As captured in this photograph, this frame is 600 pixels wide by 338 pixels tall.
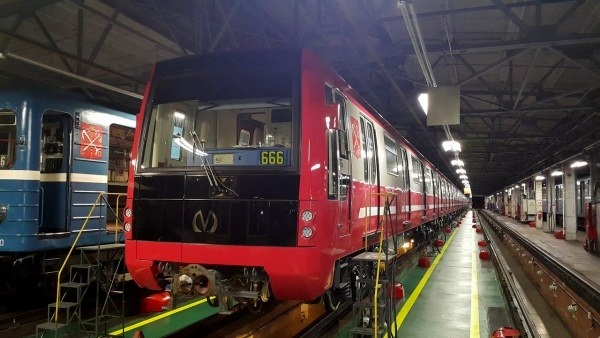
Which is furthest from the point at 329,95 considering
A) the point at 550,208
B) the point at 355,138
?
the point at 550,208

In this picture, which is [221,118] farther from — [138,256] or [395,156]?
[395,156]

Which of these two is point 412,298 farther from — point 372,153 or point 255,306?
point 255,306

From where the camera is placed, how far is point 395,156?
917 cm

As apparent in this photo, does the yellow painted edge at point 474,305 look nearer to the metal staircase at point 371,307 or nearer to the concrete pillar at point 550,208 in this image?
the metal staircase at point 371,307

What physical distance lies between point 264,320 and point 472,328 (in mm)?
3043

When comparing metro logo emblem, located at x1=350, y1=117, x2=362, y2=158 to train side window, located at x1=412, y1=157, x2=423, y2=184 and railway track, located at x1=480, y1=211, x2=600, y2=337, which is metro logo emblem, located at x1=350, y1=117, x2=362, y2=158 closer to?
railway track, located at x1=480, y1=211, x2=600, y2=337

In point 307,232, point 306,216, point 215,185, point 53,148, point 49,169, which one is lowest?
point 307,232

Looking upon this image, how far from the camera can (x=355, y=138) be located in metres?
5.98

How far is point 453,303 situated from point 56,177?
704 cm

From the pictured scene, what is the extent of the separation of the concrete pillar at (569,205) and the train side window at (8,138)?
20358mm

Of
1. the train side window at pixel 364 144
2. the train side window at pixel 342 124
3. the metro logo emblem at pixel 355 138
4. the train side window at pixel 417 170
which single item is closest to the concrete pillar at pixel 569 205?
the train side window at pixel 417 170

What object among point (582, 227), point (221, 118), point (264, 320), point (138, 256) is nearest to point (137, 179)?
point (138, 256)

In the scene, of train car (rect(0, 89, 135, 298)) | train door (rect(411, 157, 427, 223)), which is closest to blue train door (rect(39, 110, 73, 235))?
train car (rect(0, 89, 135, 298))

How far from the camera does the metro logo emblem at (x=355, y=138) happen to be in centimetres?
587
